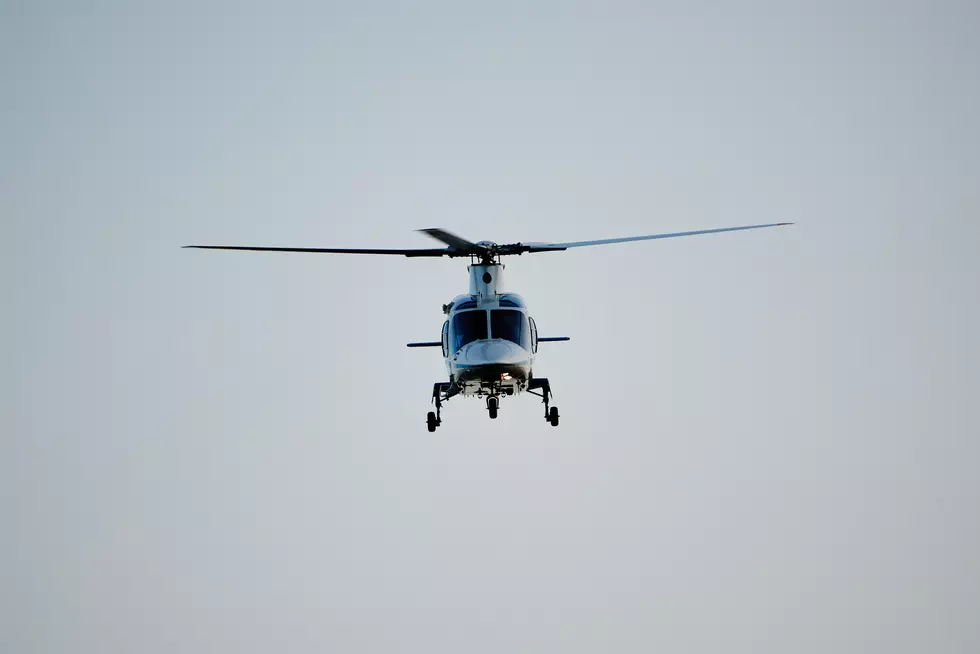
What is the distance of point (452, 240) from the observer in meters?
35.1

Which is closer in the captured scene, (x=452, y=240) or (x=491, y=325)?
(x=452, y=240)

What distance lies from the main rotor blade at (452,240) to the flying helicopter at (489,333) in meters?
0.09

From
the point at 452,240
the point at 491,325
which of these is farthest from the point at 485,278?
the point at 452,240

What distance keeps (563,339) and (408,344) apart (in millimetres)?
5241

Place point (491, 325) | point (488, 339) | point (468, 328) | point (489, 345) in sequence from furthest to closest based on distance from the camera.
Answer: point (468, 328) < point (491, 325) < point (488, 339) < point (489, 345)

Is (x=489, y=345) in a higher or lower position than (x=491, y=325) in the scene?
lower

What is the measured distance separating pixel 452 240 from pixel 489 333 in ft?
19.7

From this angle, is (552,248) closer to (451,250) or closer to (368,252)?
(451,250)

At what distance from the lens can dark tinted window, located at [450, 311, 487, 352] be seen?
4062cm

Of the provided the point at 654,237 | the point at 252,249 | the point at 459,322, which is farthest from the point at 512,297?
the point at 252,249

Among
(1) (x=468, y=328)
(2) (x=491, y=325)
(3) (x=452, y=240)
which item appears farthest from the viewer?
(1) (x=468, y=328)

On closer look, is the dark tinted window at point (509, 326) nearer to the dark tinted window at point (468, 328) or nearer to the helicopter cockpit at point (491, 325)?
the helicopter cockpit at point (491, 325)

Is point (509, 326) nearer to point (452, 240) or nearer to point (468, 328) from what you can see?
point (468, 328)

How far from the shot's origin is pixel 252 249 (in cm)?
3725
